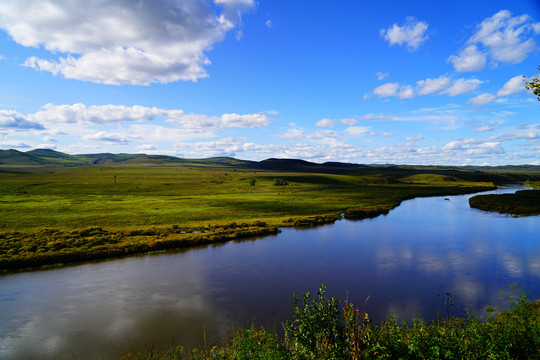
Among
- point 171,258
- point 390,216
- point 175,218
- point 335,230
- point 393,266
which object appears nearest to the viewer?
point 393,266

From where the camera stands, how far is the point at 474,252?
39.8 m

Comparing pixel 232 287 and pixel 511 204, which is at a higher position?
pixel 511 204

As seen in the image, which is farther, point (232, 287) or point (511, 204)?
point (511, 204)

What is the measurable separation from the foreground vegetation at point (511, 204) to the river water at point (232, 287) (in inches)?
1313

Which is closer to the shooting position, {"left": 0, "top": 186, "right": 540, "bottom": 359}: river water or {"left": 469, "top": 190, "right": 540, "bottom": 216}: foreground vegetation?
{"left": 0, "top": 186, "right": 540, "bottom": 359}: river water

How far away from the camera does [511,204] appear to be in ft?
271

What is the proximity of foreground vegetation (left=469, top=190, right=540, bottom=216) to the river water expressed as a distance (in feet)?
109

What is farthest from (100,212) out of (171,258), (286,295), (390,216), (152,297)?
(390,216)

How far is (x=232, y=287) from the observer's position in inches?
1139

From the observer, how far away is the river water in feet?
67.6

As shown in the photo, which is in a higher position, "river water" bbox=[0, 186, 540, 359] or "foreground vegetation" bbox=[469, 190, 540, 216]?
"foreground vegetation" bbox=[469, 190, 540, 216]

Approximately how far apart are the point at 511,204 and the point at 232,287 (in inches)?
3486

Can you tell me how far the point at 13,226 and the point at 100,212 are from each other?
57.0ft

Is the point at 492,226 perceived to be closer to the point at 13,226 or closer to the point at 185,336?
the point at 185,336
